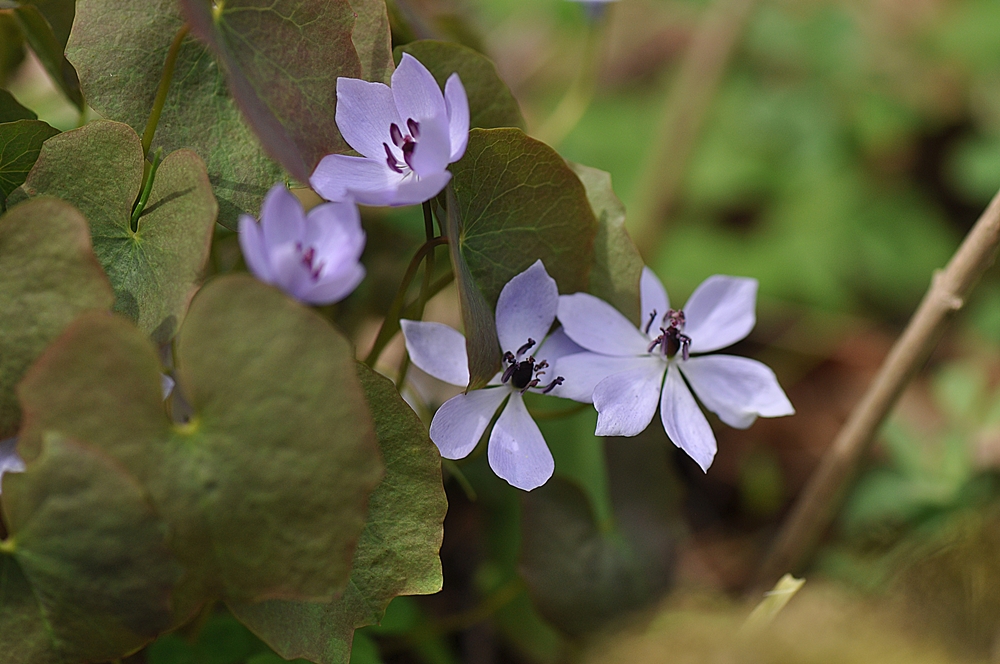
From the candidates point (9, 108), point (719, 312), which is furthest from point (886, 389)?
point (9, 108)

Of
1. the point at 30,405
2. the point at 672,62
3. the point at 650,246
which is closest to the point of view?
the point at 30,405

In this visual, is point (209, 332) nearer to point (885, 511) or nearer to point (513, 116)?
point (513, 116)

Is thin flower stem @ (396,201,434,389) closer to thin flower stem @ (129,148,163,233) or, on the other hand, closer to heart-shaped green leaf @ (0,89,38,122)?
thin flower stem @ (129,148,163,233)

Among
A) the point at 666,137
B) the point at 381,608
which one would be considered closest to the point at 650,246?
the point at 666,137

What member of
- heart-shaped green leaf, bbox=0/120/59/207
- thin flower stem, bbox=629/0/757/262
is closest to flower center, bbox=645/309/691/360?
heart-shaped green leaf, bbox=0/120/59/207

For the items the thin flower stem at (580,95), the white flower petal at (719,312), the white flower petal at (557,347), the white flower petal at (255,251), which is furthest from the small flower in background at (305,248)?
the thin flower stem at (580,95)

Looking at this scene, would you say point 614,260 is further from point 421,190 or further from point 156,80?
point 156,80

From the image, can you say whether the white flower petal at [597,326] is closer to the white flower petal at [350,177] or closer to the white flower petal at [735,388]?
the white flower petal at [735,388]
